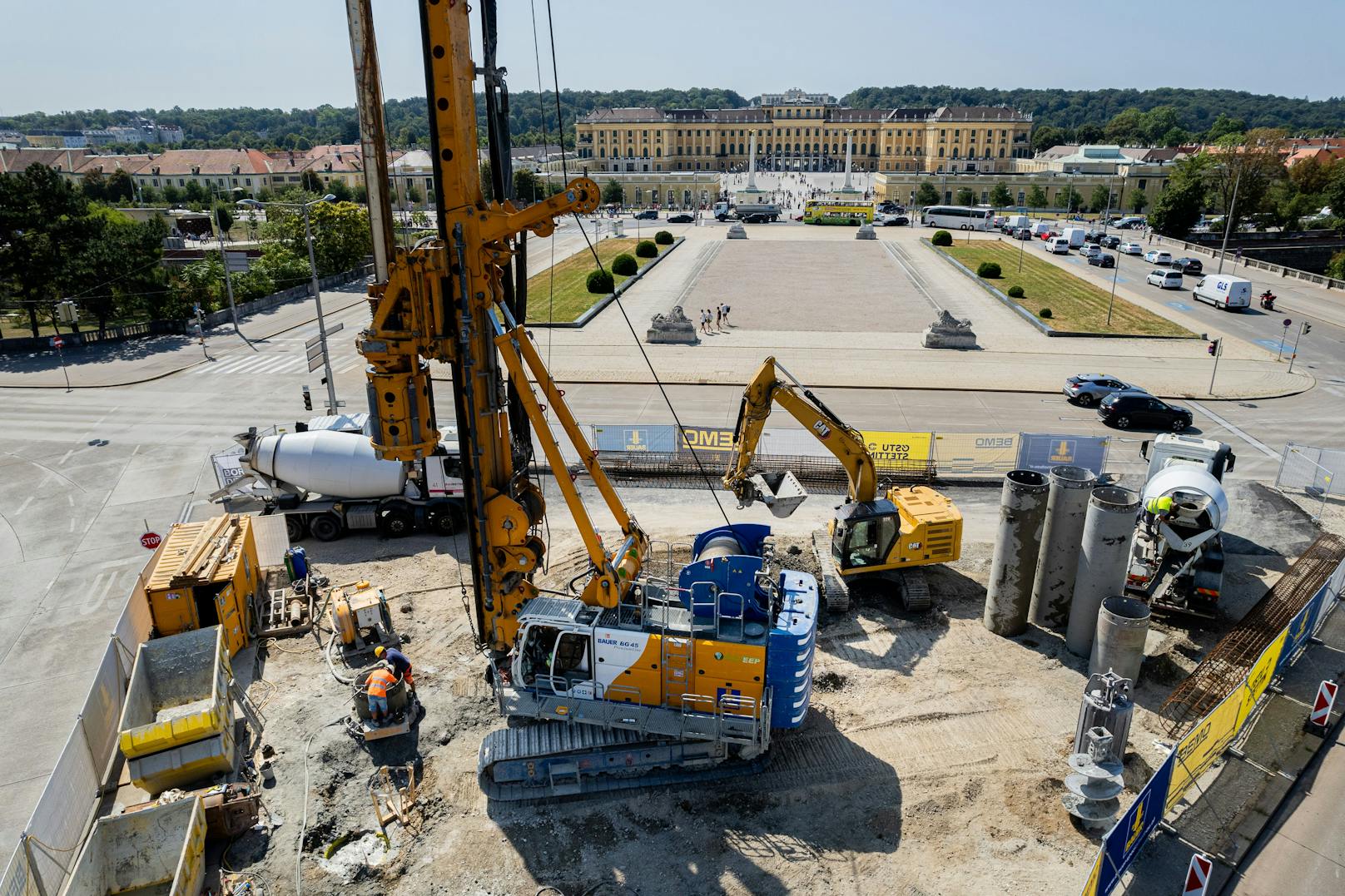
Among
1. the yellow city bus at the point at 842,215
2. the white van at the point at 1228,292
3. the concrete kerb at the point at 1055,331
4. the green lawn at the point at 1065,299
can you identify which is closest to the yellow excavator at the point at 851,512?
the concrete kerb at the point at 1055,331

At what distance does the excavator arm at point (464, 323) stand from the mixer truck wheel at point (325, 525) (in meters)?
10.3

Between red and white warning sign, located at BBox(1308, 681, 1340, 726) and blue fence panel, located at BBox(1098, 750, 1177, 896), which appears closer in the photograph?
blue fence panel, located at BBox(1098, 750, 1177, 896)

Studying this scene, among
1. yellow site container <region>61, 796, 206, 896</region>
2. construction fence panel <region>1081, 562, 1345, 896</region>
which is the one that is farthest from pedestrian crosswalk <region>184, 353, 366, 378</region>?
construction fence panel <region>1081, 562, 1345, 896</region>

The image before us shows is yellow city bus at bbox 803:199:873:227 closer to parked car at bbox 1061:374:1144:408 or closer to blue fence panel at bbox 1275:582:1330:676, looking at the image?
parked car at bbox 1061:374:1144:408

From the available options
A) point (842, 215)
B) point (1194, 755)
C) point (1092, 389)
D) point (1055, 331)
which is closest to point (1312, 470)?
point (1092, 389)

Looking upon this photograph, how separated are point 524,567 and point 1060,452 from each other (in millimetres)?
18686

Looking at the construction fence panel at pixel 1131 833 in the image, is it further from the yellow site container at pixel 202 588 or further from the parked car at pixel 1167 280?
the parked car at pixel 1167 280

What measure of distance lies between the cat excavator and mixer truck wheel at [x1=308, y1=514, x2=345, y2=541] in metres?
9.97

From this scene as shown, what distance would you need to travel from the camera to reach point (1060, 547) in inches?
701

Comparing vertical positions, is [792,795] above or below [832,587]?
below

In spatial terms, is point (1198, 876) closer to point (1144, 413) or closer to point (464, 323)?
point (464, 323)

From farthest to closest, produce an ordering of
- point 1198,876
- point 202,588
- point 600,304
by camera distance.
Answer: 1. point 600,304
2. point 202,588
3. point 1198,876

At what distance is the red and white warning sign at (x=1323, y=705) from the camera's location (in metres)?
14.5

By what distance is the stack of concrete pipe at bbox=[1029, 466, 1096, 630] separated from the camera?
1728 cm
